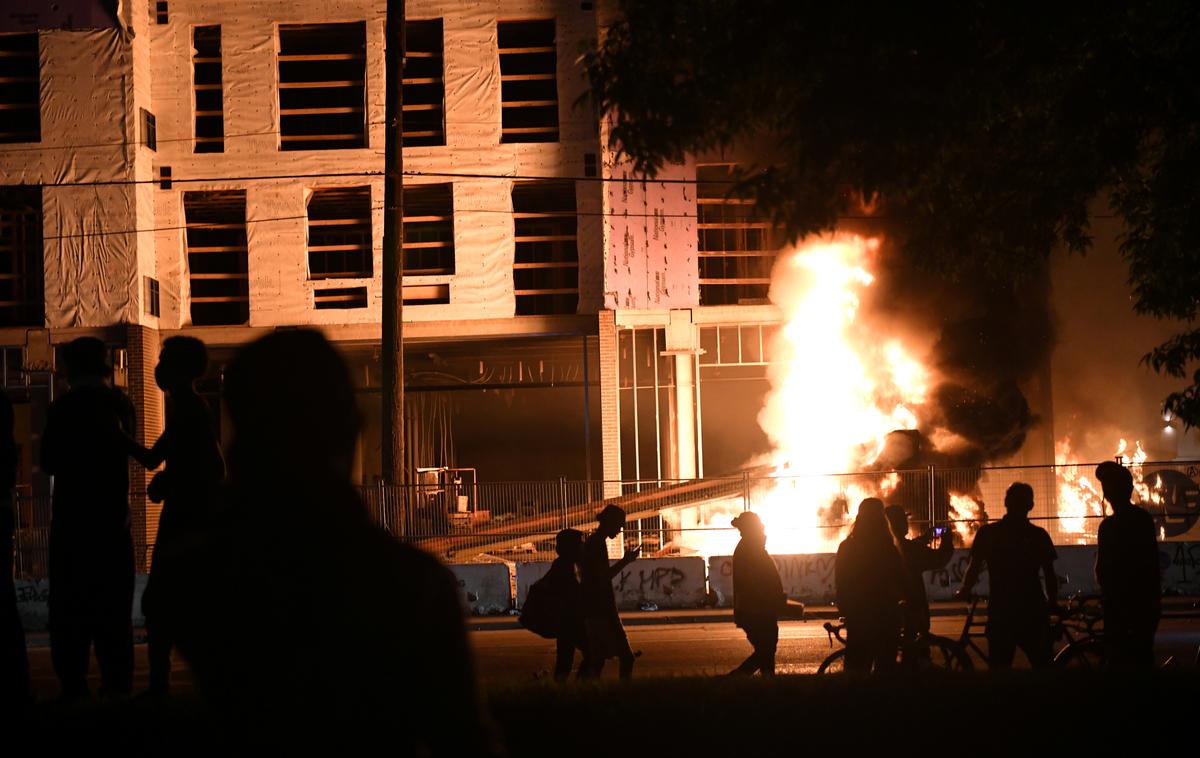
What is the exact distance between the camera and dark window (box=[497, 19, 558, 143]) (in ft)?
94.4

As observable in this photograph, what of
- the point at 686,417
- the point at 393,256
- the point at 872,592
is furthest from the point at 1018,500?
the point at 686,417

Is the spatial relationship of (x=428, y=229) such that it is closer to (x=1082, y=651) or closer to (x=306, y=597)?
(x=1082, y=651)

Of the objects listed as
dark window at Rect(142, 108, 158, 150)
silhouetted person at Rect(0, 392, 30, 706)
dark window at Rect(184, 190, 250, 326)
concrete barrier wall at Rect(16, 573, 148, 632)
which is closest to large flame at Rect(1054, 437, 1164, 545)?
concrete barrier wall at Rect(16, 573, 148, 632)

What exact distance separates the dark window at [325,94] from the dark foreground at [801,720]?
24398 millimetres

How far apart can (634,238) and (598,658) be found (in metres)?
19.0

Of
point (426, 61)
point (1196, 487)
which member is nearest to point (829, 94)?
point (1196, 487)

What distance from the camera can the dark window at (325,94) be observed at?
2884cm

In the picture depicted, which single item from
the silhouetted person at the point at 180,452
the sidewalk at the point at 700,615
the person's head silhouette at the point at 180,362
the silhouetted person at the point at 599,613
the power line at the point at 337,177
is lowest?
the sidewalk at the point at 700,615

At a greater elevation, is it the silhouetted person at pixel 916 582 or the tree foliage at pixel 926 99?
the tree foliage at pixel 926 99

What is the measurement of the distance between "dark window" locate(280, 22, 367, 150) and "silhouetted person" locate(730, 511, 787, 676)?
2084cm

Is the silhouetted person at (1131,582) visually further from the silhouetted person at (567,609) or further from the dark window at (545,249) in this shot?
the dark window at (545,249)

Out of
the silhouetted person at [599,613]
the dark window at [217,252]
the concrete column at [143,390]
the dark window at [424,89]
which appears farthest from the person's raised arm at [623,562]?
the dark window at [217,252]

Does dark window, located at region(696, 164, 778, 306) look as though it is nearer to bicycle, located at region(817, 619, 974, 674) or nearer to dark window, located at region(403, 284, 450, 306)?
dark window, located at region(403, 284, 450, 306)

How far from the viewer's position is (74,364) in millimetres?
6527
